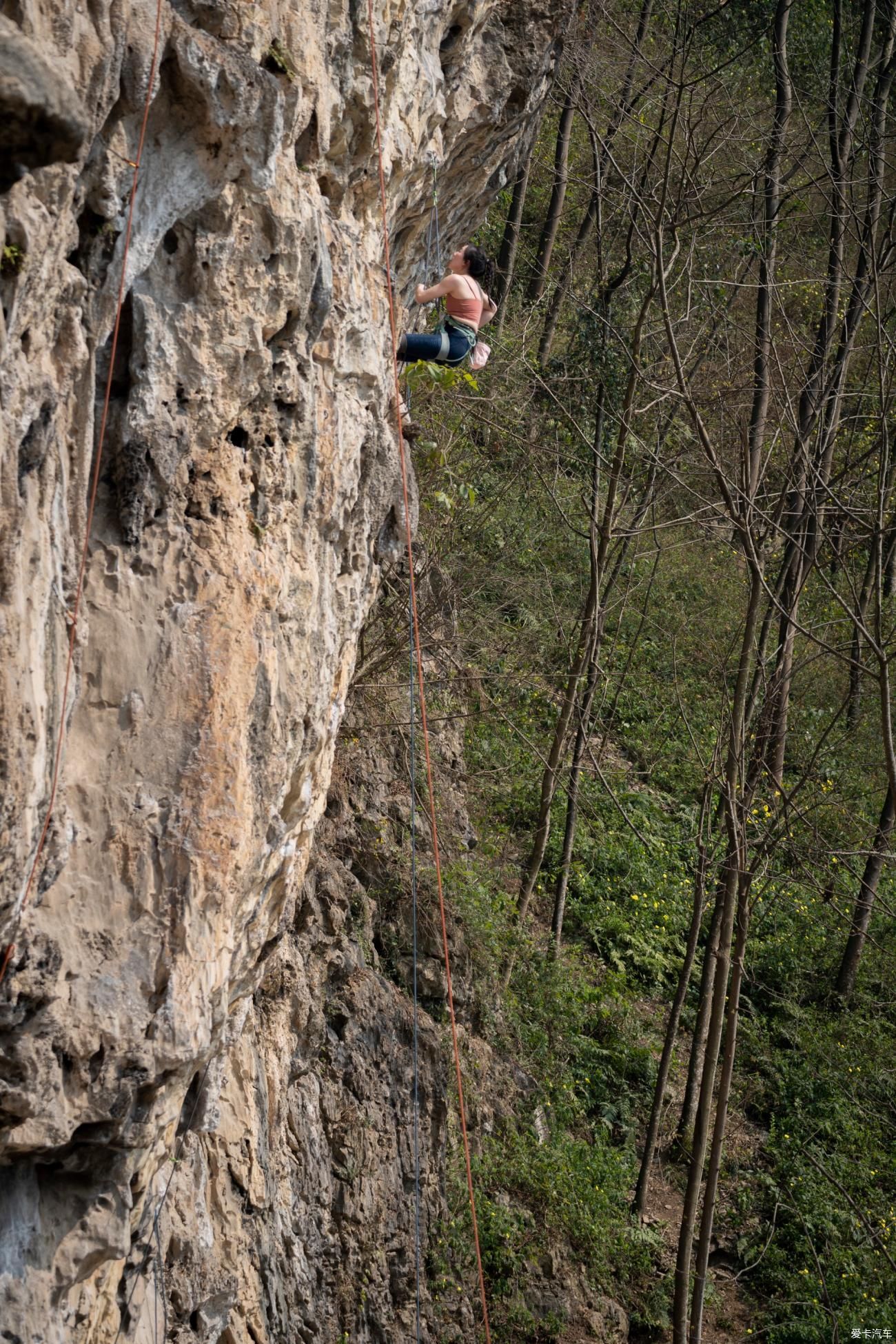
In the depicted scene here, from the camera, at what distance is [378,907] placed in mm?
9469

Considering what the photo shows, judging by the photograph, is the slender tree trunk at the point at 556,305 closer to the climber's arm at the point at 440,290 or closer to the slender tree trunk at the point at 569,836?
the slender tree trunk at the point at 569,836

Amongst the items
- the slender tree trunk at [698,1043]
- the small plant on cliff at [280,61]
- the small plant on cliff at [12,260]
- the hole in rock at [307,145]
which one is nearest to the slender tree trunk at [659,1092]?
the slender tree trunk at [698,1043]

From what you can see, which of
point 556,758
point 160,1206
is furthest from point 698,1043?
point 160,1206

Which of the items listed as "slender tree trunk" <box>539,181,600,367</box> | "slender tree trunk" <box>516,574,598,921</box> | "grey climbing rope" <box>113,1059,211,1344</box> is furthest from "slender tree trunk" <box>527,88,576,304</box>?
"grey climbing rope" <box>113,1059,211,1344</box>

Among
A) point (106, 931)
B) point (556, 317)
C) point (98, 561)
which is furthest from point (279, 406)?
point (556, 317)

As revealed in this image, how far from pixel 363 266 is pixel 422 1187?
6320mm

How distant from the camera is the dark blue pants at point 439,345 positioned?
7055 mm

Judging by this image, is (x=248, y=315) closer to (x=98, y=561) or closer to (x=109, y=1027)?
(x=98, y=561)

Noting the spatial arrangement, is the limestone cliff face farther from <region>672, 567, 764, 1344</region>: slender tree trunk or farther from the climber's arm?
<region>672, 567, 764, 1344</region>: slender tree trunk

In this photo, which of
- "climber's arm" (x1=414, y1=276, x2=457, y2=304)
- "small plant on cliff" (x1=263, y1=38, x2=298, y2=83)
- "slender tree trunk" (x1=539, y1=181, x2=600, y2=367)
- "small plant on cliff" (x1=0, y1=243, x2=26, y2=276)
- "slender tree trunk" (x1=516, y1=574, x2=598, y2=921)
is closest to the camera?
"small plant on cliff" (x1=0, y1=243, x2=26, y2=276)

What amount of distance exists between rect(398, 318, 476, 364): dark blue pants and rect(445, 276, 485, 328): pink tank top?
60mm

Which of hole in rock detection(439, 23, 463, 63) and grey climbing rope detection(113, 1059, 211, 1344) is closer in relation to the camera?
grey climbing rope detection(113, 1059, 211, 1344)

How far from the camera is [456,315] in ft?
24.3

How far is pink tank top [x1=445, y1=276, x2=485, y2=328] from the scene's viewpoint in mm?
7387
